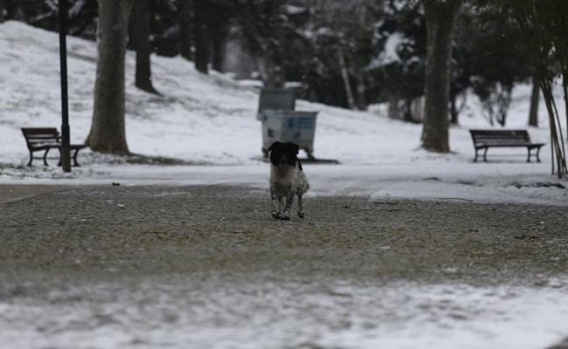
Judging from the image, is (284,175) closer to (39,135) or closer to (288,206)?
(288,206)

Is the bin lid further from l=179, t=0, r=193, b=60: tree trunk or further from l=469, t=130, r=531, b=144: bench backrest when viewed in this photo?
l=179, t=0, r=193, b=60: tree trunk

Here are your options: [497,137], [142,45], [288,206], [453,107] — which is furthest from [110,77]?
[453,107]

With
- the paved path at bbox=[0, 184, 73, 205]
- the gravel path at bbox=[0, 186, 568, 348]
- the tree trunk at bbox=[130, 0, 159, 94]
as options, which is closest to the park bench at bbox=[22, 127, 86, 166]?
the paved path at bbox=[0, 184, 73, 205]

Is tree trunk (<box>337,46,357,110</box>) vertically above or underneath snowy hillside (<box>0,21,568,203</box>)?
above

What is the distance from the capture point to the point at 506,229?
919cm

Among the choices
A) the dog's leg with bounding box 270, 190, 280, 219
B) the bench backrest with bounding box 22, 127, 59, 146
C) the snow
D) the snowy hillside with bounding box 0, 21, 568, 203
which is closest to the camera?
the snow

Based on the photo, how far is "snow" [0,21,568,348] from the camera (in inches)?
170

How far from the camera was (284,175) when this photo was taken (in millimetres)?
9180

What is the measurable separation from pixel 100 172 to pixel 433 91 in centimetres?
1200

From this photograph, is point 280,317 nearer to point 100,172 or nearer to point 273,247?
point 273,247

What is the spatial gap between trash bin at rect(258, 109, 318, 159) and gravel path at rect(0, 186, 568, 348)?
1072 centimetres

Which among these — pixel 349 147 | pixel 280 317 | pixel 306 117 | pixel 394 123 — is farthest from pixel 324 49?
pixel 280 317

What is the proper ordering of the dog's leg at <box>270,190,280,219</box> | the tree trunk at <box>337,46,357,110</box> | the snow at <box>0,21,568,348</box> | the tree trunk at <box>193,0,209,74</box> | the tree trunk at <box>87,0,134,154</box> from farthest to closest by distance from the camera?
the tree trunk at <box>337,46,357,110</box>
the tree trunk at <box>193,0,209,74</box>
the tree trunk at <box>87,0,134,154</box>
the dog's leg at <box>270,190,280,219</box>
the snow at <box>0,21,568,348</box>

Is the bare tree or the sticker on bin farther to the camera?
the bare tree
